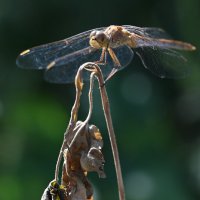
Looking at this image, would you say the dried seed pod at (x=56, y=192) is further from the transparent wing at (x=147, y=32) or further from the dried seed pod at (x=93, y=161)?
the transparent wing at (x=147, y=32)

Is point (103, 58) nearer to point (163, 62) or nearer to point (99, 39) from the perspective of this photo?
point (99, 39)

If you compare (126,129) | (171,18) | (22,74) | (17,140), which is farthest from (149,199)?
(171,18)

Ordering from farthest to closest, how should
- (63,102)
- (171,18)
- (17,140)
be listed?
(171,18) < (63,102) < (17,140)

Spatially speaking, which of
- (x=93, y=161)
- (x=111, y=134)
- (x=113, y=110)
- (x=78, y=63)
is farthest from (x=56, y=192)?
(x=113, y=110)

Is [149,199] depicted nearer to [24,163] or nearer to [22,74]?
[24,163]

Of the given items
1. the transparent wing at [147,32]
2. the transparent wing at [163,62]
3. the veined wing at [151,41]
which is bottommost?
the transparent wing at [163,62]

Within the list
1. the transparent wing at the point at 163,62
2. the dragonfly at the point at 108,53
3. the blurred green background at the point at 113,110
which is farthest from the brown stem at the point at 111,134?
the blurred green background at the point at 113,110
